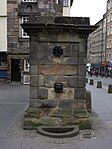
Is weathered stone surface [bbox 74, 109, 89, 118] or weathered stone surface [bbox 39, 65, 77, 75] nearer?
weathered stone surface [bbox 74, 109, 89, 118]

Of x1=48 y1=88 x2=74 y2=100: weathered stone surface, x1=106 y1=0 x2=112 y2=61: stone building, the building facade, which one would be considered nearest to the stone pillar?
x1=48 y1=88 x2=74 y2=100: weathered stone surface

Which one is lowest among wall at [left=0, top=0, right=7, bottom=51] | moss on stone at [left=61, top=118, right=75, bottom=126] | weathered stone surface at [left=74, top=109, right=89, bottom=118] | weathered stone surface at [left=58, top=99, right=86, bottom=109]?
moss on stone at [left=61, top=118, right=75, bottom=126]

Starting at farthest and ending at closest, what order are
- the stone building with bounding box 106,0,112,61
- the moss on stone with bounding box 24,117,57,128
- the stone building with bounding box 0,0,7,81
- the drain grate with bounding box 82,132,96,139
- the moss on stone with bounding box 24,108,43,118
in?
1. the stone building with bounding box 106,0,112,61
2. the stone building with bounding box 0,0,7,81
3. the moss on stone with bounding box 24,108,43,118
4. the moss on stone with bounding box 24,117,57,128
5. the drain grate with bounding box 82,132,96,139

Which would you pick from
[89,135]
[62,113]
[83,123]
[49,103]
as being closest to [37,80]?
[49,103]

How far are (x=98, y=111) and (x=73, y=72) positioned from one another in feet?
15.2

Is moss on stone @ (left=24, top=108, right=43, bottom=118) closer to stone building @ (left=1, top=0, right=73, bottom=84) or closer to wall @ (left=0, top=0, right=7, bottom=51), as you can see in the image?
stone building @ (left=1, top=0, right=73, bottom=84)

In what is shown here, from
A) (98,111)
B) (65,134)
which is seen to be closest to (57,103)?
(65,134)

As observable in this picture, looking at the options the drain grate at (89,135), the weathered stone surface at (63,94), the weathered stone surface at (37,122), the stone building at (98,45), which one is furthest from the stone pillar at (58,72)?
the stone building at (98,45)

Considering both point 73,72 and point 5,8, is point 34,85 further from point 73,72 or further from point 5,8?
point 5,8

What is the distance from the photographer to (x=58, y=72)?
391 inches

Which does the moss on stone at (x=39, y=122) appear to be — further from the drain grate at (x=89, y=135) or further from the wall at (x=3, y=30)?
the wall at (x=3, y=30)

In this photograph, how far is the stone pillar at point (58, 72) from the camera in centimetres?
985

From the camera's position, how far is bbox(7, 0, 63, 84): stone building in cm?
3088

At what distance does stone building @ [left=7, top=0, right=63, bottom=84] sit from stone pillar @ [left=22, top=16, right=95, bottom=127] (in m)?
20.8
